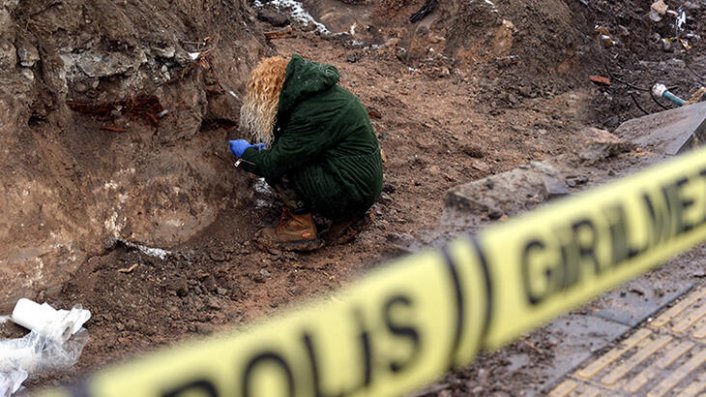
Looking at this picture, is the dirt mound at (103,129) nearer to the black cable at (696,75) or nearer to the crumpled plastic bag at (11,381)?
the crumpled plastic bag at (11,381)

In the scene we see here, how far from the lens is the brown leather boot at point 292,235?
5781 mm

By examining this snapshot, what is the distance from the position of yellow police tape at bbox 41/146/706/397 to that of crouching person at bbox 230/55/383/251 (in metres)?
3.21

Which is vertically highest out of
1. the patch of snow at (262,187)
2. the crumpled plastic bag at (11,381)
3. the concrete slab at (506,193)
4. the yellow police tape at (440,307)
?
the yellow police tape at (440,307)

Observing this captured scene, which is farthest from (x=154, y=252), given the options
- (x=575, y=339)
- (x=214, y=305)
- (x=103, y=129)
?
(x=575, y=339)

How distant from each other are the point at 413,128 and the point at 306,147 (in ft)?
7.49

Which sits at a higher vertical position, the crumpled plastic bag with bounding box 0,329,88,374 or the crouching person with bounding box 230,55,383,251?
the crouching person with bounding box 230,55,383,251

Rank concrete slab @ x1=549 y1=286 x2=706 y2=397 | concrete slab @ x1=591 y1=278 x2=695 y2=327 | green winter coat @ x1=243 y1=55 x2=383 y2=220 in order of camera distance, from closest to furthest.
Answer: concrete slab @ x1=549 y1=286 x2=706 y2=397 → concrete slab @ x1=591 y1=278 x2=695 y2=327 → green winter coat @ x1=243 y1=55 x2=383 y2=220

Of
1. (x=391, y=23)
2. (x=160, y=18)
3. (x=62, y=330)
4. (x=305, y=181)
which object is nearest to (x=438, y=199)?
(x=305, y=181)

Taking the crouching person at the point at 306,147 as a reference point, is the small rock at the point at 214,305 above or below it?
below

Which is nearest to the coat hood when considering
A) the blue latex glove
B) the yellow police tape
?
the blue latex glove

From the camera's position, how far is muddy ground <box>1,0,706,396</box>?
Answer: 4891 mm

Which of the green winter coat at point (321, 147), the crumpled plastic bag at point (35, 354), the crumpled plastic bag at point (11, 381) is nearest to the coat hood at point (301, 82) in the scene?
the green winter coat at point (321, 147)

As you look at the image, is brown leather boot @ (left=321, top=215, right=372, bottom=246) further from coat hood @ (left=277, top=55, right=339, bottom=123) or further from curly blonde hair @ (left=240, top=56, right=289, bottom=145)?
coat hood @ (left=277, top=55, right=339, bottom=123)

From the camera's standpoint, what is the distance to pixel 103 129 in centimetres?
538
